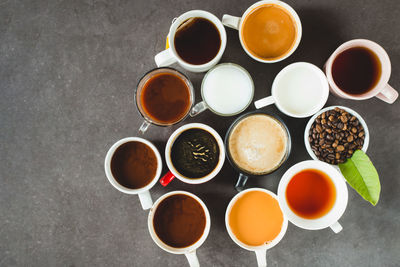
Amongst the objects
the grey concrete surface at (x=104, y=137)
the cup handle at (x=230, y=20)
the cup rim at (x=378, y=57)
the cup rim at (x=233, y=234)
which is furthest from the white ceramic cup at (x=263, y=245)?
the cup handle at (x=230, y=20)

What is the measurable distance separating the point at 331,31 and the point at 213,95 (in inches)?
23.6

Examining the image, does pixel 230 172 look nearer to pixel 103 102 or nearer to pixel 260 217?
pixel 260 217

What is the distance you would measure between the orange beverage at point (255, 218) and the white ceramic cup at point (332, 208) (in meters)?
0.09

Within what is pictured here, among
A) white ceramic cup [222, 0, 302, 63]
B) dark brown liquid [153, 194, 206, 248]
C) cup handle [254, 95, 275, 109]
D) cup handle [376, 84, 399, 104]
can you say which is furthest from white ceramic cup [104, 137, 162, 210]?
cup handle [376, 84, 399, 104]

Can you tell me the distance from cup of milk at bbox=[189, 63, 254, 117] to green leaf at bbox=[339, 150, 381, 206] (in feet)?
1.56

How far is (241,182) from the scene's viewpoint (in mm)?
1141

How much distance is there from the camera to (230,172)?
1213 mm

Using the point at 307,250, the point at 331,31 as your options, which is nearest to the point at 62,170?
the point at 307,250

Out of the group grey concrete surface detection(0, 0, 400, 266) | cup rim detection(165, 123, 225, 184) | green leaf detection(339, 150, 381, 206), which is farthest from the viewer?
grey concrete surface detection(0, 0, 400, 266)

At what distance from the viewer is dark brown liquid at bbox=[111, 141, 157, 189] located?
44.6 inches

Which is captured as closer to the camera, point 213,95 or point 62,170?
point 213,95

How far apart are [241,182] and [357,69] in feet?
2.21

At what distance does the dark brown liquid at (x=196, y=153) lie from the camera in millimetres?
1125

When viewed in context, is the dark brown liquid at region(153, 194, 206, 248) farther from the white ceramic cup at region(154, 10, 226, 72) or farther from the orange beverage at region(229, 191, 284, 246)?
the white ceramic cup at region(154, 10, 226, 72)
